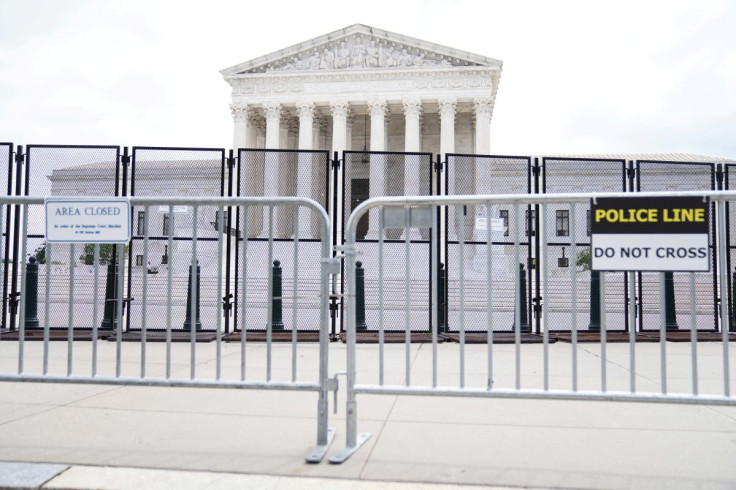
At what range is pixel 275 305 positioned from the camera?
8.74 m

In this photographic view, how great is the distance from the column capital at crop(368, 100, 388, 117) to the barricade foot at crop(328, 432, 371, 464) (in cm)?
4213

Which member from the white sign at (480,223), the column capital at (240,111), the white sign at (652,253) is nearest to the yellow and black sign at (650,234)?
the white sign at (652,253)

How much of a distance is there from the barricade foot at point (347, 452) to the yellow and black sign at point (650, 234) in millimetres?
1735

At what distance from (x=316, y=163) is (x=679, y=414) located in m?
6.98

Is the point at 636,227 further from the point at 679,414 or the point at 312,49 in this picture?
the point at 312,49

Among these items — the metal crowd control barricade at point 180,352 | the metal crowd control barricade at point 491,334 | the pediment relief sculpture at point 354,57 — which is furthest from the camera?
the pediment relief sculpture at point 354,57

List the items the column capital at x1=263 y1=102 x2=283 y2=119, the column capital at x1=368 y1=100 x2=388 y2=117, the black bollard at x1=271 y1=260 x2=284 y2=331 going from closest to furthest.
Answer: the black bollard at x1=271 y1=260 x2=284 y2=331 → the column capital at x1=368 y1=100 x2=388 y2=117 → the column capital at x1=263 y1=102 x2=283 y2=119

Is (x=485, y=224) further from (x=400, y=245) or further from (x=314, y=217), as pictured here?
(x=314, y=217)

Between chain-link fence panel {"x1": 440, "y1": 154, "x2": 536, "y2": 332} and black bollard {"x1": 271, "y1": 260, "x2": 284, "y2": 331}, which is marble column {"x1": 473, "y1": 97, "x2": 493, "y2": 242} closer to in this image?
chain-link fence panel {"x1": 440, "y1": 154, "x2": 536, "y2": 332}

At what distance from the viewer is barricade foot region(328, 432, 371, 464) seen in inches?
120

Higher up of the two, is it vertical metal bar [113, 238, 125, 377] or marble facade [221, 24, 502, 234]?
marble facade [221, 24, 502, 234]

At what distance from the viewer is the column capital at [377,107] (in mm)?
44094

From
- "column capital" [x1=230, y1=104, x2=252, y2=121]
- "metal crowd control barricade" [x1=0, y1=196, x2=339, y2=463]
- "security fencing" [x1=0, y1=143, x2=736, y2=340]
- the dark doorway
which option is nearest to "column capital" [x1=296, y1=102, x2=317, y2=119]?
"column capital" [x1=230, y1=104, x2=252, y2=121]

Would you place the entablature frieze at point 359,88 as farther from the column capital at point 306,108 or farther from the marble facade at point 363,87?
the column capital at point 306,108
